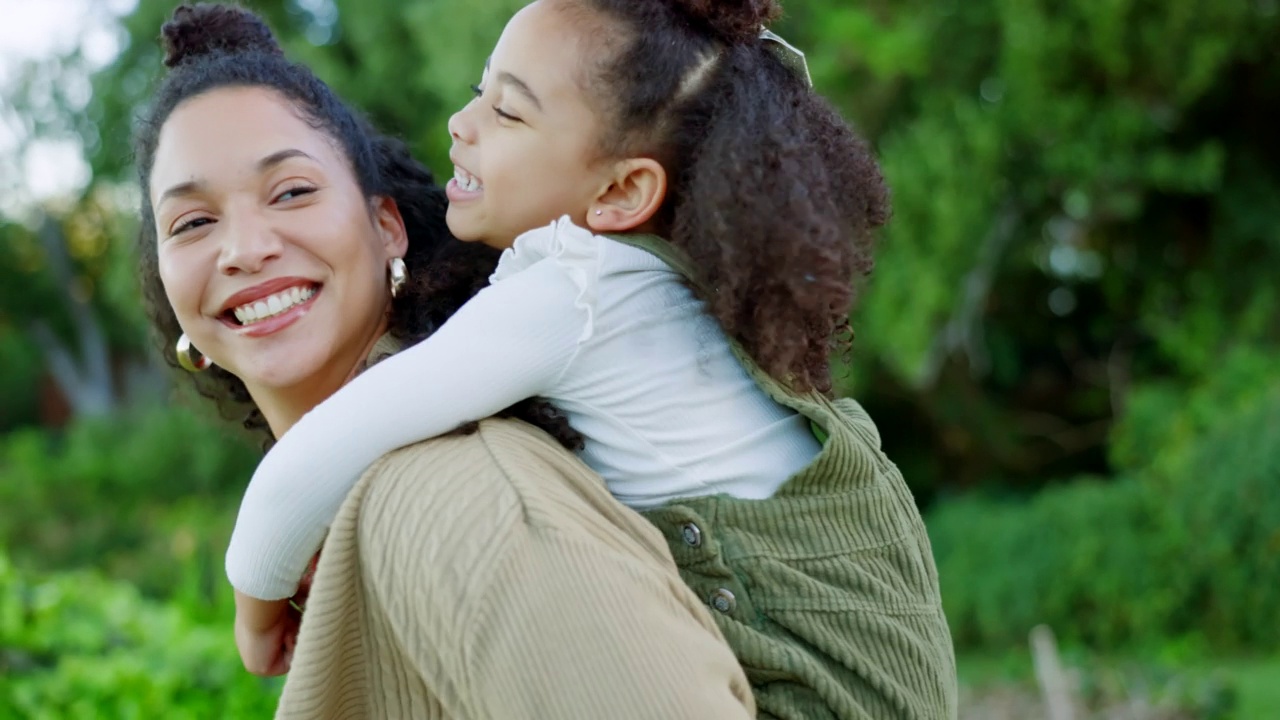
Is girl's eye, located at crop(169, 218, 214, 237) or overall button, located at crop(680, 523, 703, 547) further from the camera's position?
girl's eye, located at crop(169, 218, 214, 237)

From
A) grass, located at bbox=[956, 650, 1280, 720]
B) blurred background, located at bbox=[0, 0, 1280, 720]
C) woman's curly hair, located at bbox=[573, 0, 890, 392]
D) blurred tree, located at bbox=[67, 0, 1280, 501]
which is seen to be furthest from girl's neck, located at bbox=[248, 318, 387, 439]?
grass, located at bbox=[956, 650, 1280, 720]

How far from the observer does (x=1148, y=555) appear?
9.48m

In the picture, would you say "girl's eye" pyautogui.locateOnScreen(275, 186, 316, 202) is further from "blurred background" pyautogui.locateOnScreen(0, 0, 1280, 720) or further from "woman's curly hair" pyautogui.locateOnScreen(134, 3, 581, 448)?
"blurred background" pyautogui.locateOnScreen(0, 0, 1280, 720)

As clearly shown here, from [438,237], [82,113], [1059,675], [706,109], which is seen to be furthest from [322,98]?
[82,113]

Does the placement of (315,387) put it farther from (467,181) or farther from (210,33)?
(210,33)

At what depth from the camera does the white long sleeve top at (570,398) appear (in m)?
1.50

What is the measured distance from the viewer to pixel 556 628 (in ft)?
4.18


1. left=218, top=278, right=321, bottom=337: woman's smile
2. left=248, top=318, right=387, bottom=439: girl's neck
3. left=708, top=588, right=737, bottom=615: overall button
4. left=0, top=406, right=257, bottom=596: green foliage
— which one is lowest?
left=0, top=406, right=257, bottom=596: green foliage

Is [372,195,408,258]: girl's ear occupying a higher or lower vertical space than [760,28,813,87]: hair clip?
lower

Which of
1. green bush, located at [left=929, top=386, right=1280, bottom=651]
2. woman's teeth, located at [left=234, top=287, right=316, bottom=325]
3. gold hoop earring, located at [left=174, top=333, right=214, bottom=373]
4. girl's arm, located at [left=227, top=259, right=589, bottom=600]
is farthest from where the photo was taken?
green bush, located at [left=929, top=386, right=1280, bottom=651]

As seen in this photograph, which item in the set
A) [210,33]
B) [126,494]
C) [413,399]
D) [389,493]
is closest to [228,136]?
[210,33]

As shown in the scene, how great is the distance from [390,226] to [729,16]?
2.18ft

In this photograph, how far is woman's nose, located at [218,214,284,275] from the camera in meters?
1.86

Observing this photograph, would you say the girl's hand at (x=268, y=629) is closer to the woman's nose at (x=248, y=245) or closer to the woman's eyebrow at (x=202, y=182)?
the woman's nose at (x=248, y=245)
